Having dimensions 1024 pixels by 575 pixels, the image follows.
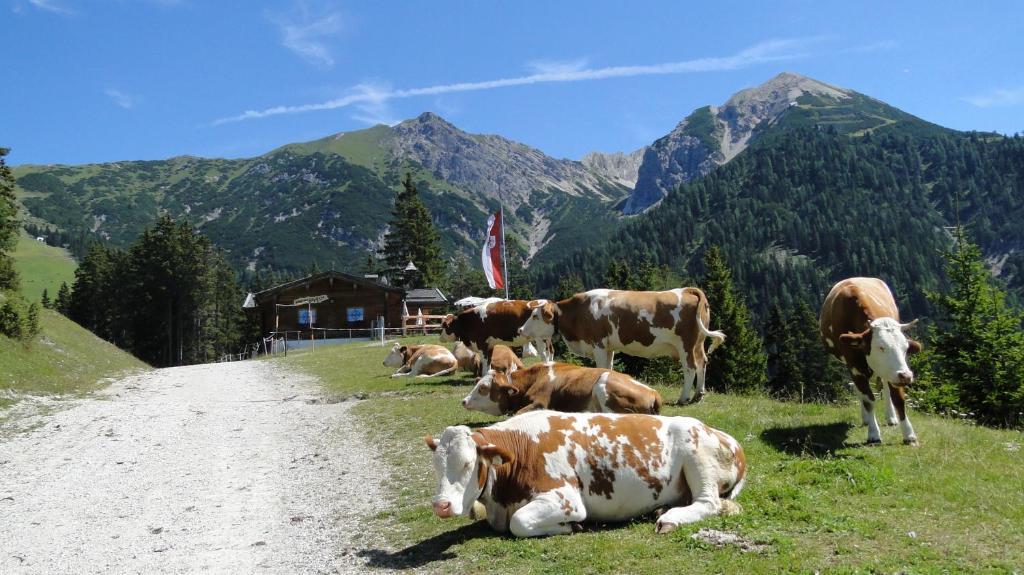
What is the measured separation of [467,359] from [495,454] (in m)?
17.4

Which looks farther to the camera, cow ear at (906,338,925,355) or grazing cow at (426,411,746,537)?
cow ear at (906,338,925,355)

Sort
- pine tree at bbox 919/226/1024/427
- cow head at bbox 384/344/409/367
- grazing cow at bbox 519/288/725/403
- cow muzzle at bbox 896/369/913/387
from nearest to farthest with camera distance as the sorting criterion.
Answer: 1. cow muzzle at bbox 896/369/913/387
2. grazing cow at bbox 519/288/725/403
3. pine tree at bbox 919/226/1024/427
4. cow head at bbox 384/344/409/367

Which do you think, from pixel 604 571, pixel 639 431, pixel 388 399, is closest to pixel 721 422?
pixel 639 431

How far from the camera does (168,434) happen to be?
53.8 ft

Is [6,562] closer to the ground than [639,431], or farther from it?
closer to the ground

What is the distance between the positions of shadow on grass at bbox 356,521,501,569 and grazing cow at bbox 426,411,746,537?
0.26 m

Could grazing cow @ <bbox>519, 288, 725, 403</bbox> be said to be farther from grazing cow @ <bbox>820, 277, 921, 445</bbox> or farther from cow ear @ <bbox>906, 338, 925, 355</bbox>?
cow ear @ <bbox>906, 338, 925, 355</bbox>

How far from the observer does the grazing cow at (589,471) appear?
7.19m

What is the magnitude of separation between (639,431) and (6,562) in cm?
772

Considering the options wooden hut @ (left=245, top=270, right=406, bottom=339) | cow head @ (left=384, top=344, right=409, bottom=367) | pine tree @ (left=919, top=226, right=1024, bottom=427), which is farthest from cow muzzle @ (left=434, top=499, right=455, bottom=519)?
wooden hut @ (left=245, top=270, right=406, bottom=339)

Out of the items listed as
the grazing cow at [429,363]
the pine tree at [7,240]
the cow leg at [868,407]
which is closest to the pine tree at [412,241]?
the pine tree at [7,240]

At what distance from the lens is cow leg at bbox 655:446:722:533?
7102 millimetres

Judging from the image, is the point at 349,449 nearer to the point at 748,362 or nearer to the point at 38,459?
the point at 38,459

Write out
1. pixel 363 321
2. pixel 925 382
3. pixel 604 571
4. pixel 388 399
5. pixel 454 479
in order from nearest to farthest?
pixel 604 571
pixel 454 479
pixel 388 399
pixel 925 382
pixel 363 321
